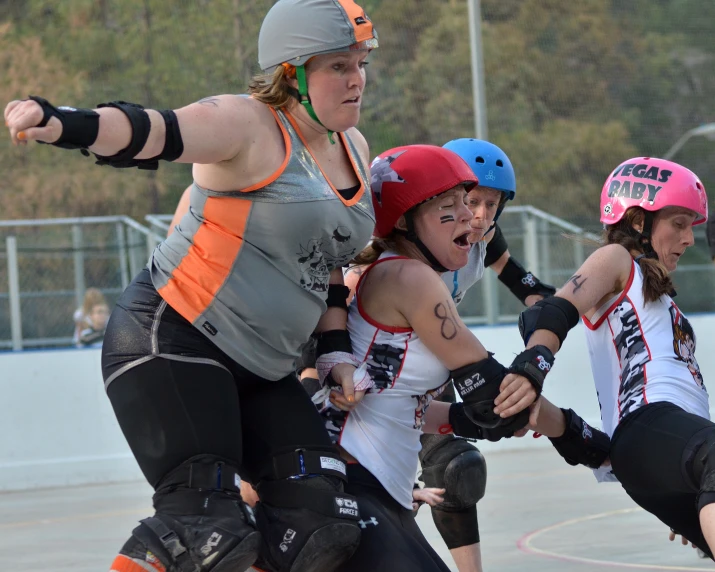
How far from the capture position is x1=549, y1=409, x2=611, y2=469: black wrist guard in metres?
3.33

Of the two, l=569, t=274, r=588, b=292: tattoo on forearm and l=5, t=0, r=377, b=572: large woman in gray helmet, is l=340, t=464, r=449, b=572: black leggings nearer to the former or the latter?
l=5, t=0, r=377, b=572: large woman in gray helmet

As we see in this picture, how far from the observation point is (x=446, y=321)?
9.31 feet

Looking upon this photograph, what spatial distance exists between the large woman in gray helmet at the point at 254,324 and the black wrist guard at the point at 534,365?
409mm

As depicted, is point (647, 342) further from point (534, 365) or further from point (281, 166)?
point (281, 166)

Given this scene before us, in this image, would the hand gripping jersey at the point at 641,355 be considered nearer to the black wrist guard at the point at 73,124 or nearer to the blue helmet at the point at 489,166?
the blue helmet at the point at 489,166

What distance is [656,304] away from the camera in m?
3.30

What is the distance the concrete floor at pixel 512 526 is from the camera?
4824mm

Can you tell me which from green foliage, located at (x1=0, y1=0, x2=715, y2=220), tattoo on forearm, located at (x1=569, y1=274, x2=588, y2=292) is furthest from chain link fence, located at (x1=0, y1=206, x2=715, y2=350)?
tattoo on forearm, located at (x1=569, y1=274, x2=588, y2=292)

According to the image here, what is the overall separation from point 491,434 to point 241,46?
6.59 metres

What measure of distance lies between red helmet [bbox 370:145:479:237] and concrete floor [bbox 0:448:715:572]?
7.03 feet

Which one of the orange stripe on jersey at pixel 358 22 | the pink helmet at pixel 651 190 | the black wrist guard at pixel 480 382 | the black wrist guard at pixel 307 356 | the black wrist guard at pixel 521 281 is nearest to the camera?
the orange stripe on jersey at pixel 358 22

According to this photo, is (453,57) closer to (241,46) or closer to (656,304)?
(241,46)

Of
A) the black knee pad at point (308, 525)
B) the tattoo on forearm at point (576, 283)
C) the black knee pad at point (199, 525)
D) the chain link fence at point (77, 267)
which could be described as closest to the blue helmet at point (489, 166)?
the tattoo on forearm at point (576, 283)

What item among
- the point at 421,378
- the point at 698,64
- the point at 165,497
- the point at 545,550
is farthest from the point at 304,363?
the point at 698,64
